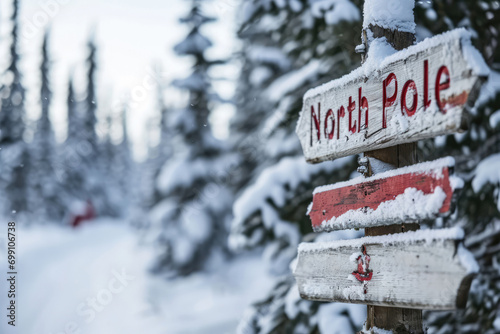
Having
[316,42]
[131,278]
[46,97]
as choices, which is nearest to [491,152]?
[316,42]

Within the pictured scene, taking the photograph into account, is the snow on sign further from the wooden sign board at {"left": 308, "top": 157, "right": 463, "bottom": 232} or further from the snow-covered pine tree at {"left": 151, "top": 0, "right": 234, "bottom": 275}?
the snow-covered pine tree at {"left": 151, "top": 0, "right": 234, "bottom": 275}

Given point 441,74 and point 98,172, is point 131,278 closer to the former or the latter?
point 441,74

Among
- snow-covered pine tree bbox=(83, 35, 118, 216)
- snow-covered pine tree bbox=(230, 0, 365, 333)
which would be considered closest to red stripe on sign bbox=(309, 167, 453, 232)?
snow-covered pine tree bbox=(230, 0, 365, 333)

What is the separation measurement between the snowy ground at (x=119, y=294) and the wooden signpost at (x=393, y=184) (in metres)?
8.57

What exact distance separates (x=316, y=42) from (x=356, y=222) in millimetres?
3683

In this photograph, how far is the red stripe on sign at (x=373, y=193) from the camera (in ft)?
8.06

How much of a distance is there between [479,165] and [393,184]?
7.94ft

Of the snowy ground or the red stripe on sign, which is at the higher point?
the red stripe on sign

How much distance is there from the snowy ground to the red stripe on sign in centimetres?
852

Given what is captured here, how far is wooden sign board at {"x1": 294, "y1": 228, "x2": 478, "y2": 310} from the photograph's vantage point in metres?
2.36

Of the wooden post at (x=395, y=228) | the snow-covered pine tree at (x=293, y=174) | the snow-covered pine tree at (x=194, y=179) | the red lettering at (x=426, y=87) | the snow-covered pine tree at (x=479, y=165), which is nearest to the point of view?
the red lettering at (x=426, y=87)

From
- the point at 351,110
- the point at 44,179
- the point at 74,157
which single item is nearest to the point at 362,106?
the point at 351,110

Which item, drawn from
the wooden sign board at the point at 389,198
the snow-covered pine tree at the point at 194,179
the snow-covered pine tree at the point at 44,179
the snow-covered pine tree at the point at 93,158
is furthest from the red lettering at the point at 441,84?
the snow-covered pine tree at the point at 93,158

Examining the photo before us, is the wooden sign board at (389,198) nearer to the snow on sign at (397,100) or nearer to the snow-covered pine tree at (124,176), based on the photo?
the snow on sign at (397,100)
